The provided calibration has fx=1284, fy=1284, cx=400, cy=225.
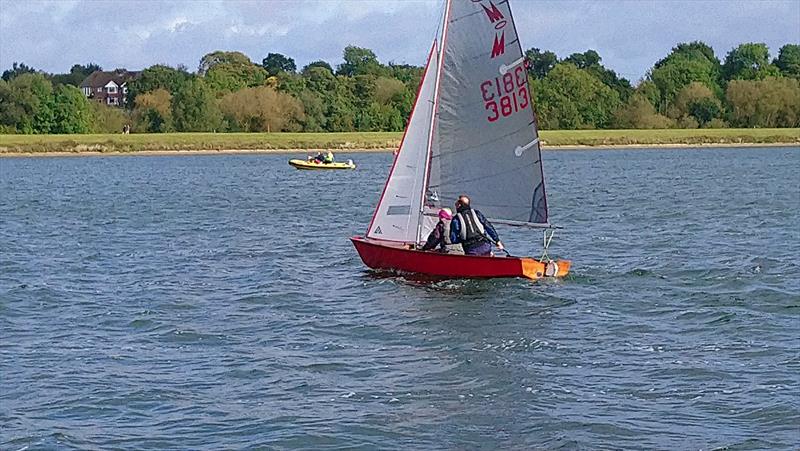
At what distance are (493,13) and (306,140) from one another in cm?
9547

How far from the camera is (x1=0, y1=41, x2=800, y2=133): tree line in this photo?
426ft

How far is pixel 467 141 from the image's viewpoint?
27047 millimetres

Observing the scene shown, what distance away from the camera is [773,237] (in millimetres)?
36375

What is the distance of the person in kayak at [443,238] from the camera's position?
989 inches

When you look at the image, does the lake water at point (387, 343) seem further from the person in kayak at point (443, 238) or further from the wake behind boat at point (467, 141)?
the wake behind boat at point (467, 141)

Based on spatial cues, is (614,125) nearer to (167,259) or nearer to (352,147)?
(352,147)

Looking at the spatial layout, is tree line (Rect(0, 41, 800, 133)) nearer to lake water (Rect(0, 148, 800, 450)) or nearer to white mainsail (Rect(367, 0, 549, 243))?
lake water (Rect(0, 148, 800, 450))

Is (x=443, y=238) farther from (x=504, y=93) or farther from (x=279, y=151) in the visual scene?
(x=279, y=151)

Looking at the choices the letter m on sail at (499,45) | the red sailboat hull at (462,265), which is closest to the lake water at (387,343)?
the red sailboat hull at (462,265)

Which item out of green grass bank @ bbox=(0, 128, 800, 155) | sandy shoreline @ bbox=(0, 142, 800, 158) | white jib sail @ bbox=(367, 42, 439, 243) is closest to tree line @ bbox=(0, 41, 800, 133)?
green grass bank @ bbox=(0, 128, 800, 155)

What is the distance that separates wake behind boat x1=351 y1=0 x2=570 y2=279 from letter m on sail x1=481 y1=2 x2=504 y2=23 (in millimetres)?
20

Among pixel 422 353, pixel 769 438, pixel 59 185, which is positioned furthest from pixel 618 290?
pixel 59 185

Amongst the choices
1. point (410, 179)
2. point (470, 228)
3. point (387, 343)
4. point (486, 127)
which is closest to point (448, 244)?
point (470, 228)

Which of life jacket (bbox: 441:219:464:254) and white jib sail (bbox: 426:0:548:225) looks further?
white jib sail (bbox: 426:0:548:225)
